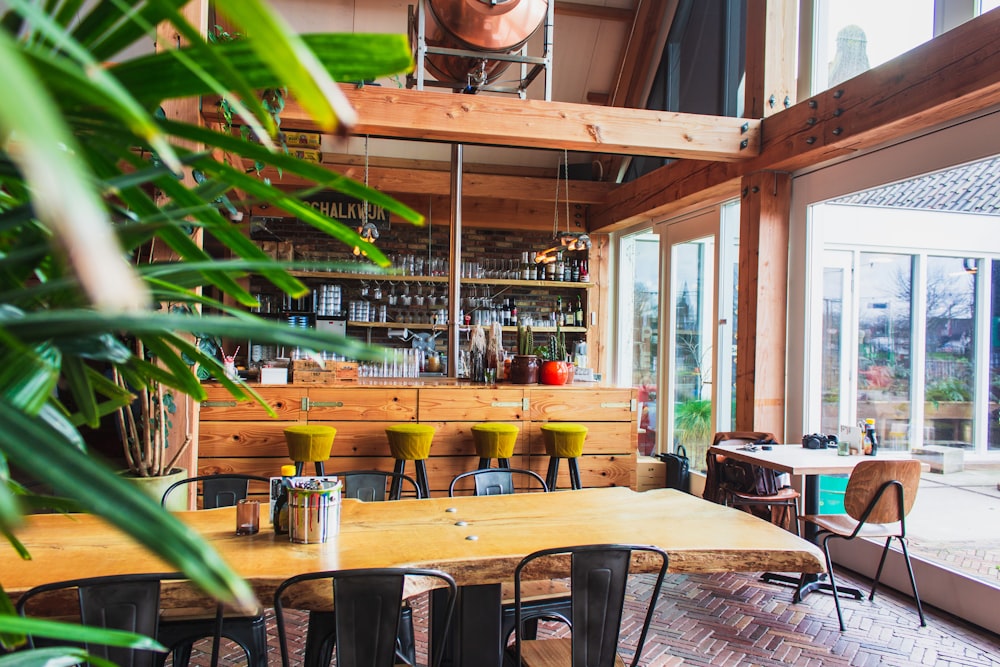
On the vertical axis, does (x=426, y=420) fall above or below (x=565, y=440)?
above

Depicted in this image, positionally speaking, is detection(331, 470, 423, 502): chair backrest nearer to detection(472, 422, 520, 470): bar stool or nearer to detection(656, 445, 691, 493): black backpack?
detection(472, 422, 520, 470): bar stool

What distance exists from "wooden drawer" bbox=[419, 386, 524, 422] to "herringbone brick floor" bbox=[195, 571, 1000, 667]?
1.65 metres

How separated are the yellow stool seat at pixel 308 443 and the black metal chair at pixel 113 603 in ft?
9.25

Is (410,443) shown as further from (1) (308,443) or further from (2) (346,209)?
(2) (346,209)

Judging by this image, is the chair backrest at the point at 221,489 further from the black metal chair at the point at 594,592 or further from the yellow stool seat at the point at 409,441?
the black metal chair at the point at 594,592

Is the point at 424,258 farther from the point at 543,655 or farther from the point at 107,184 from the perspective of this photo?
the point at 107,184

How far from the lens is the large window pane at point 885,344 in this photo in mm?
4941

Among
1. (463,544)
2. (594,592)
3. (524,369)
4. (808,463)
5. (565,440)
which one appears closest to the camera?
(594,592)

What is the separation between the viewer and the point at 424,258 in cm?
921

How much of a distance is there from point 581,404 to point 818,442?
174 centimetres

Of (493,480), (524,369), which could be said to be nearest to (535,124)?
(524,369)

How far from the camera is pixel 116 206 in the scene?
0.76 meters

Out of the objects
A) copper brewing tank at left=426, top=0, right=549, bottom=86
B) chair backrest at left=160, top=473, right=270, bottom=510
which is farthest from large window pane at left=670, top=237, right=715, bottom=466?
chair backrest at left=160, top=473, right=270, bottom=510

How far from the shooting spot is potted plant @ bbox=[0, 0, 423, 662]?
282mm
